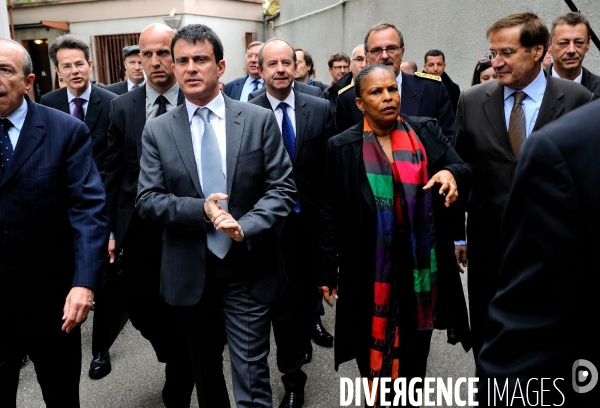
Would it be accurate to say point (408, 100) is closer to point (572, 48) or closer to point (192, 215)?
point (572, 48)

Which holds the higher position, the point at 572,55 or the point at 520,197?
the point at 572,55

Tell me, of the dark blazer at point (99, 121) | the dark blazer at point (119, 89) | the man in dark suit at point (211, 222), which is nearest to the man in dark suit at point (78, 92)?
the dark blazer at point (99, 121)

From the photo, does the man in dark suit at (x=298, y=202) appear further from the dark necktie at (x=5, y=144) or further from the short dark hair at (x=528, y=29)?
the dark necktie at (x=5, y=144)

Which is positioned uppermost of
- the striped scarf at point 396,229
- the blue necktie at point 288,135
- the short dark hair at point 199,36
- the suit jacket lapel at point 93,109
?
the short dark hair at point 199,36

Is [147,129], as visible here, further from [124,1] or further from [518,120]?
[124,1]

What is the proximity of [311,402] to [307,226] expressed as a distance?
1166mm

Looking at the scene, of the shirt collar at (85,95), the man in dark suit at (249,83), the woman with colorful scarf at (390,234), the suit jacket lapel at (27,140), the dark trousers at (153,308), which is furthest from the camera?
the man in dark suit at (249,83)

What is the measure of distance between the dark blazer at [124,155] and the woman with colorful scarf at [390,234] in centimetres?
129

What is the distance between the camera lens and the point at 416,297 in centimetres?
284

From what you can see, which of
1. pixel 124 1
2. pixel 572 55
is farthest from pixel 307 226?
pixel 124 1

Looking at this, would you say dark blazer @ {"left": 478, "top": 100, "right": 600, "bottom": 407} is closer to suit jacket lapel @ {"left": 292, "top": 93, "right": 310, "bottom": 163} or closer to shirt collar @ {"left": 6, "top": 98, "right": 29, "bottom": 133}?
shirt collar @ {"left": 6, "top": 98, "right": 29, "bottom": 133}

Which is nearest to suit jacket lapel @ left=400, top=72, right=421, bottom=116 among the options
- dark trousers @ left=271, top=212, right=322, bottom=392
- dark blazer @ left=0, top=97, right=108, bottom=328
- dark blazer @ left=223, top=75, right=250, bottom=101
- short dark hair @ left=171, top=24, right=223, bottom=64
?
dark trousers @ left=271, top=212, right=322, bottom=392

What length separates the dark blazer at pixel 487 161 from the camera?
9.86 ft

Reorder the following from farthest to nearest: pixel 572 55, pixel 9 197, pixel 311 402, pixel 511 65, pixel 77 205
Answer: pixel 572 55
pixel 311 402
pixel 511 65
pixel 77 205
pixel 9 197
